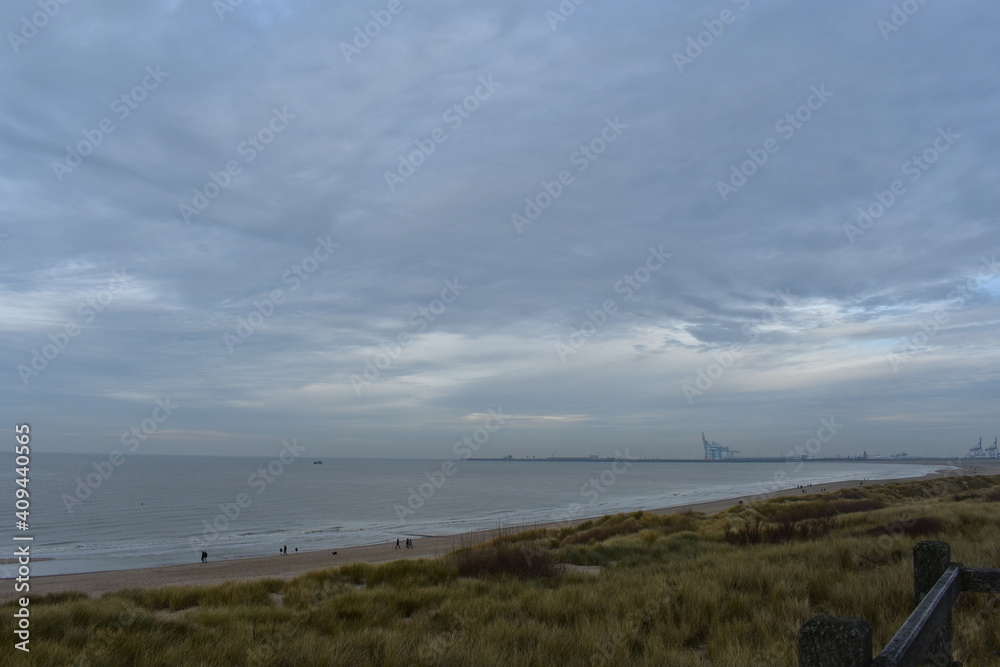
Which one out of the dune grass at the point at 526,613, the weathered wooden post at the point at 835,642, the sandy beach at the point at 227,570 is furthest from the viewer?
the sandy beach at the point at 227,570

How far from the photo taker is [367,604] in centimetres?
851

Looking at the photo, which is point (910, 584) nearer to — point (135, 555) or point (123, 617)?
point (123, 617)

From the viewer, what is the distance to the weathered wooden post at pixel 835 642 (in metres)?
2.13

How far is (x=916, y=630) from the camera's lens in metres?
2.62

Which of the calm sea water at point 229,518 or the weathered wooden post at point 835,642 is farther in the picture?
the calm sea water at point 229,518

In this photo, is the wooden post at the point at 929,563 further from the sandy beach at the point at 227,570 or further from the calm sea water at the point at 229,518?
the calm sea water at the point at 229,518

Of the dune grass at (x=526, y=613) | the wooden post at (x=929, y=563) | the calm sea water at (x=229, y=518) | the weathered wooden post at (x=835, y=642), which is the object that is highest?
the weathered wooden post at (x=835, y=642)

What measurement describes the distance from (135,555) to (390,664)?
115 ft

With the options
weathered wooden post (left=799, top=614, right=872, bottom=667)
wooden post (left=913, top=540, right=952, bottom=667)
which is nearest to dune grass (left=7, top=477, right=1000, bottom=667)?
wooden post (left=913, top=540, right=952, bottom=667)

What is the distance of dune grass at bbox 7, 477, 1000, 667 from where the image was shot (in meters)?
5.70

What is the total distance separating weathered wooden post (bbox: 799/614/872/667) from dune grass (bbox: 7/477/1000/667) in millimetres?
3243

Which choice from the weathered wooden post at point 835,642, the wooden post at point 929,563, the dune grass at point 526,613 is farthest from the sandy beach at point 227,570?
the weathered wooden post at point 835,642

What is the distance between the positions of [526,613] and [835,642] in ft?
20.2

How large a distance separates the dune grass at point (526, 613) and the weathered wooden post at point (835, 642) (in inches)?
128
